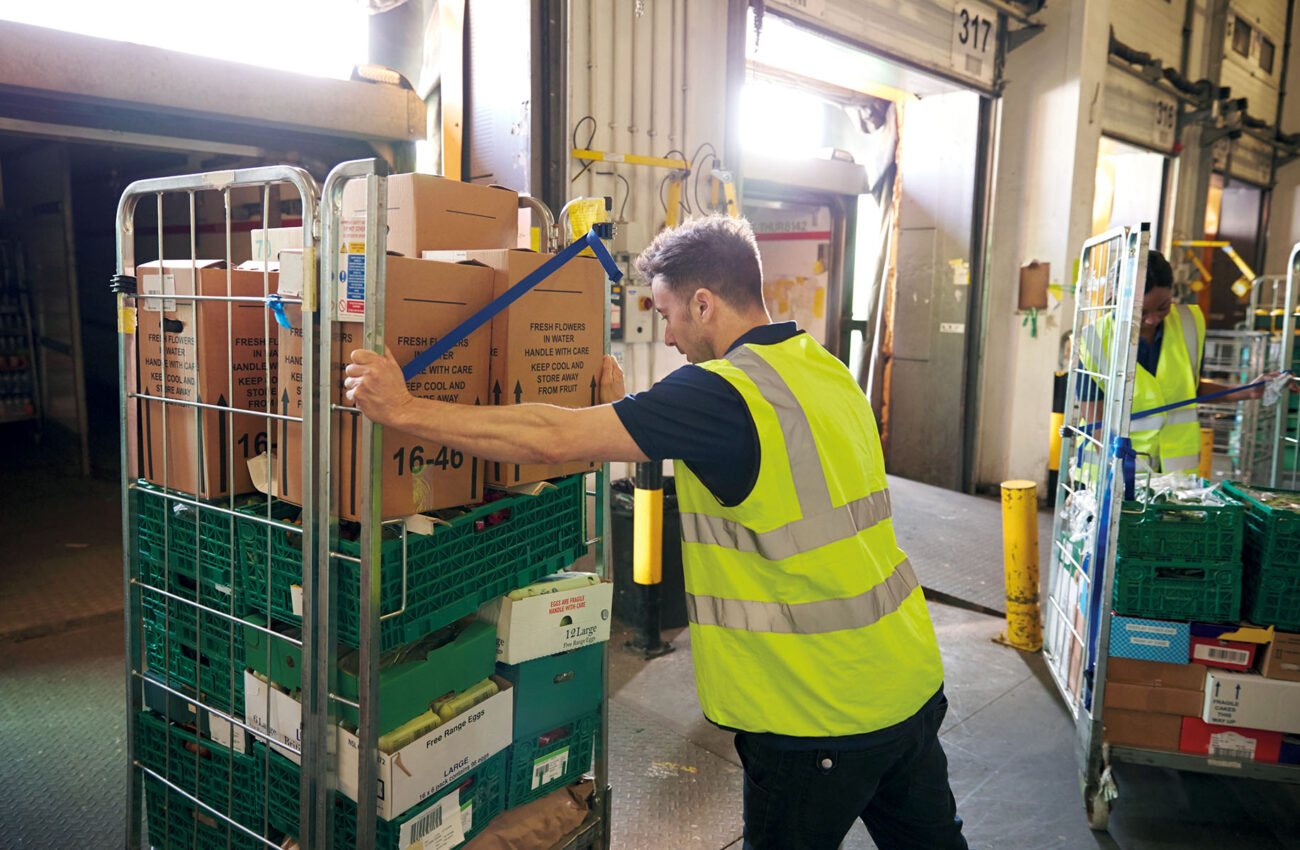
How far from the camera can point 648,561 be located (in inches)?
170

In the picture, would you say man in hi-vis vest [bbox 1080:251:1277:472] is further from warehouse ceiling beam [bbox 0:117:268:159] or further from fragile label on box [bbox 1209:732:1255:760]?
warehouse ceiling beam [bbox 0:117:268:159]

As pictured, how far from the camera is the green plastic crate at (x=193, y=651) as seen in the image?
6.78 feet

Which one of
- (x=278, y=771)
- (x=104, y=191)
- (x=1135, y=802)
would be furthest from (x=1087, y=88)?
(x=104, y=191)

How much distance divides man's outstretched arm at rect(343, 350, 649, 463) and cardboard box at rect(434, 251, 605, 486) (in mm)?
204

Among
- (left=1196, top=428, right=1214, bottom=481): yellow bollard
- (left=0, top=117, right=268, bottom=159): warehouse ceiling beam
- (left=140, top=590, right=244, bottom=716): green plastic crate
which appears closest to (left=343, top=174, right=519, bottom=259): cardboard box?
(left=140, top=590, right=244, bottom=716): green plastic crate

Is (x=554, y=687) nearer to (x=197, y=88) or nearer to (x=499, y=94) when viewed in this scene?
(x=499, y=94)

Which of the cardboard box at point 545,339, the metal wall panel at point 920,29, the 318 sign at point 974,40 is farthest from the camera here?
the 318 sign at point 974,40

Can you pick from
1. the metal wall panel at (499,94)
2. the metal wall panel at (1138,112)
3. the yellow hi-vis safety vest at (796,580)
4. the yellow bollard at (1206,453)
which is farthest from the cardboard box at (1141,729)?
the metal wall panel at (1138,112)

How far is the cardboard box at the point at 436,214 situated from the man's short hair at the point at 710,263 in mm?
591

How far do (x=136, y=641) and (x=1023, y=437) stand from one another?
7.16 metres

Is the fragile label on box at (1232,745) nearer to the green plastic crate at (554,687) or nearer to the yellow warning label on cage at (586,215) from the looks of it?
the green plastic crate at (554,687)

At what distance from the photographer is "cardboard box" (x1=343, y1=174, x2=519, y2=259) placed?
84.4 inches

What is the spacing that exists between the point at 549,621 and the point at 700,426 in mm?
825

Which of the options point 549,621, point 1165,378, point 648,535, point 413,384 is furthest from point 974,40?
point 413,384
